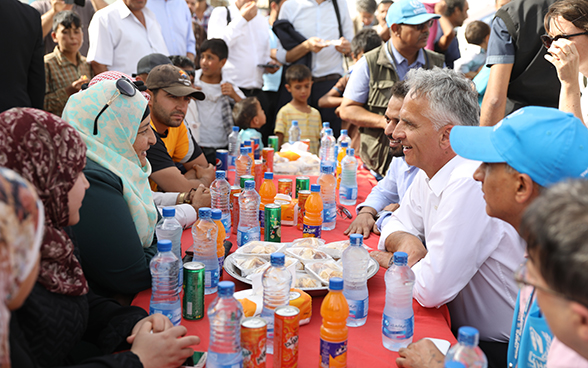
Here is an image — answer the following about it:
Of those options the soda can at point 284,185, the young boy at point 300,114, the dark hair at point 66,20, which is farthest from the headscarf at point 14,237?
the dark hair at point 66,20

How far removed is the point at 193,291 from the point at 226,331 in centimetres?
34

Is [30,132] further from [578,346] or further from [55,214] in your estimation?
[578,346]

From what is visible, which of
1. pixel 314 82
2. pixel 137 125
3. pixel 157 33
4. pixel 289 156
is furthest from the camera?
pixel 314 82

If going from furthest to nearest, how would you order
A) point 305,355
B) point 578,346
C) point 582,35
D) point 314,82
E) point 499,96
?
point 314,82, point 499,96, point 582,35, point 305,355, point 578,346

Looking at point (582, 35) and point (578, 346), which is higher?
point (582, 35)

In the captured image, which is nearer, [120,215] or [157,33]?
[120,215]

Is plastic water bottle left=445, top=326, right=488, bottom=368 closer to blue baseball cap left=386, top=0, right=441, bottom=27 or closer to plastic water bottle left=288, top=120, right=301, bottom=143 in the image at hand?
blue baseball cap left=386, top=0, right=441, bottom=27

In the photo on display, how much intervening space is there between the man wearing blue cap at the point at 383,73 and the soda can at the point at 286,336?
2862 mm

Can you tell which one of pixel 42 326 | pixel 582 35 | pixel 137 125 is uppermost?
pixel 582 35

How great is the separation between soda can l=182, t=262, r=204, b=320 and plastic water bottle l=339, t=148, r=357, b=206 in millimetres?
1767

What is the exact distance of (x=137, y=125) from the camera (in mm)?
2096

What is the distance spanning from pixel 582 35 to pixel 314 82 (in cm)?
380

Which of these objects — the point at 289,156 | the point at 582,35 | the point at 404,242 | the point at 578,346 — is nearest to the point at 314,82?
the point at 289,156

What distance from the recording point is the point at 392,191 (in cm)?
315
